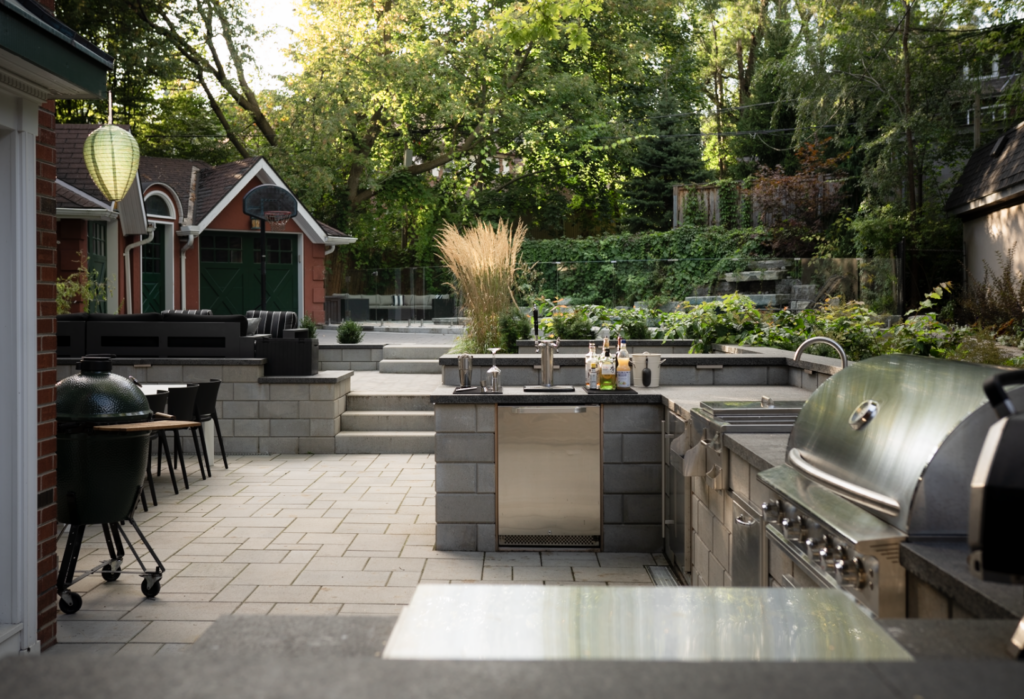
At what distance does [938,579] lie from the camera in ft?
4.70

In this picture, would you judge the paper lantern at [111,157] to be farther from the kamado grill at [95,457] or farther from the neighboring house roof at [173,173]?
the neighboring house roof at [173,173]

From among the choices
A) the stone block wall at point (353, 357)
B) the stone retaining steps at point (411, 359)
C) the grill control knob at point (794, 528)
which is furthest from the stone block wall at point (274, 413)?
the grill control knob at point (794, 528)

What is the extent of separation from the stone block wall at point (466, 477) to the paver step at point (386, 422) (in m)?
3.71

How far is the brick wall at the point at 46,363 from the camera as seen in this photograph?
317 cm

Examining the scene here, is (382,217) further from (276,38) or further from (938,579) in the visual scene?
(938,579)

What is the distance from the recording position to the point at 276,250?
57.7 feet

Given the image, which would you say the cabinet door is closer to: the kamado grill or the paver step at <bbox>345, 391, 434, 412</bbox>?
the kamado grill

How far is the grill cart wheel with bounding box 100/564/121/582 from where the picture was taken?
4.11 m

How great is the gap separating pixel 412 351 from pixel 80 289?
4.34 metres

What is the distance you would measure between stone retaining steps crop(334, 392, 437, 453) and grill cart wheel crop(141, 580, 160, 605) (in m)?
4.12

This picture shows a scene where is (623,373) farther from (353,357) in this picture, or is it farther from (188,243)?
(188,243)

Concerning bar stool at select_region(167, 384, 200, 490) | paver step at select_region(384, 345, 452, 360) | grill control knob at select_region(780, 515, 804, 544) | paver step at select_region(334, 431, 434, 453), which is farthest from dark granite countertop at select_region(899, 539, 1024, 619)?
paver step at select_region(384, 345, 452, 360)

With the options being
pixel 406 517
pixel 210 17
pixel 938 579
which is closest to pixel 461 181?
pixel 210 17

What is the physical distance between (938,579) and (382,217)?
23789 millimetres
